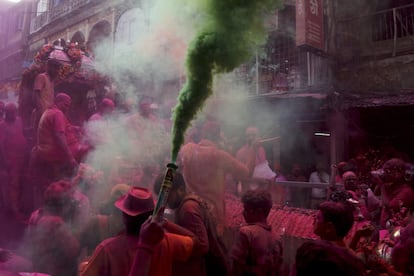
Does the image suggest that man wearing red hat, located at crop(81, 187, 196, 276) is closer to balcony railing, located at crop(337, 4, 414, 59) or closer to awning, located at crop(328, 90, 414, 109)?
awning, located at crop(328, 90, 414, 109)

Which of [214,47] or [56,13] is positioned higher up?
[56,13]

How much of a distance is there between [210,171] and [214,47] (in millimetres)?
2190

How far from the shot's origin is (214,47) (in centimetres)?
295

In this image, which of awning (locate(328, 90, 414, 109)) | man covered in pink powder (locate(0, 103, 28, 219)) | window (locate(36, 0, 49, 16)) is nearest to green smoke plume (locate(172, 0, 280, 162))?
man covered in pink powder (locate(0, 103, 28, 219))

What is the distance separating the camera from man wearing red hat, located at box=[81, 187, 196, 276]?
2.47m

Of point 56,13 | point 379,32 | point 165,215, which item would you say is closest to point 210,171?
point 165,215

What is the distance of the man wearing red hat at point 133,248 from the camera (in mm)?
2475

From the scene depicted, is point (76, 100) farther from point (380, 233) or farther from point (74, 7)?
point (74, 7)

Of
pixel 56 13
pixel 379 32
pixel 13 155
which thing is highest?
pixel 56 13

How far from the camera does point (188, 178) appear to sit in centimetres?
495

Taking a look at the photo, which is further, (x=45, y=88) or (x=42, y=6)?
(x=42, y=6)

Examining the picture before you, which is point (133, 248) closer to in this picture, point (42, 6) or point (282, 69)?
point (282, 69)

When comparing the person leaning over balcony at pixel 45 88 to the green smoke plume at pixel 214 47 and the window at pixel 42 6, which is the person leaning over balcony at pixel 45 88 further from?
the window at pixel 42 6

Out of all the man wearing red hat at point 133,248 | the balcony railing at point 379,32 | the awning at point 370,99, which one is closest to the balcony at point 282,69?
the balcony railing at point 379,32
